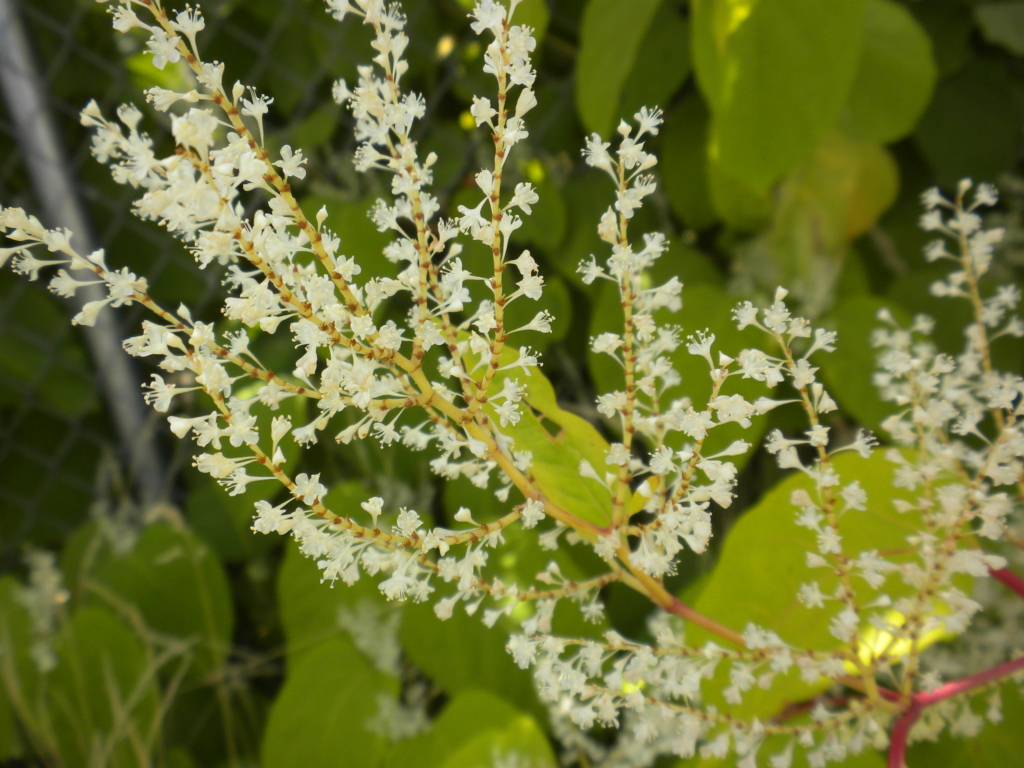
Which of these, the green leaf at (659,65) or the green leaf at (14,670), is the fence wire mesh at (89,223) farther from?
the green leaf at (659,65)

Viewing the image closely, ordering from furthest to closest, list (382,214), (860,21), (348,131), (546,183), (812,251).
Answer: (348,131), (546,183), (812,251), (860,21), (382,214)

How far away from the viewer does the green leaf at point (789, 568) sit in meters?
0.41

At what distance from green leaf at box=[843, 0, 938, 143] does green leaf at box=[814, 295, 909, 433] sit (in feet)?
0.50

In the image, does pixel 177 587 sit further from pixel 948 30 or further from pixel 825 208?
pixel 948 30

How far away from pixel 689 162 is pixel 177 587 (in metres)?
0.70

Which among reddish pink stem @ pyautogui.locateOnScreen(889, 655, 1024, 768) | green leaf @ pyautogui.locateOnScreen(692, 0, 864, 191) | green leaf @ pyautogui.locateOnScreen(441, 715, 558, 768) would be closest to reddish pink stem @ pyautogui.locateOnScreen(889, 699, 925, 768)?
reddish pink stem @ pyautogui.locateOnScreen(889, 655, 1024, 768)

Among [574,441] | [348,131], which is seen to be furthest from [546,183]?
[574,441]

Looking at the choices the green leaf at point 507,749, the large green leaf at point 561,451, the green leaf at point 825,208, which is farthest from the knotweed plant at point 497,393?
the green leaf at point 825,208

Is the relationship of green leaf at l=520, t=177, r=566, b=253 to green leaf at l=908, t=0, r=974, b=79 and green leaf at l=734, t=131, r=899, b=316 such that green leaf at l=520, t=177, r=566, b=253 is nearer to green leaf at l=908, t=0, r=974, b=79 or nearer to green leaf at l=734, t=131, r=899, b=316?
green leaf at l=734, t=131, r=899, b=316

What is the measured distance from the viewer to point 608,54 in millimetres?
562

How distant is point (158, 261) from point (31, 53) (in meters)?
0.26

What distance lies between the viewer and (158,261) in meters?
0.90

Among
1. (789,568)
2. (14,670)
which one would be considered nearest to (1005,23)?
(789,568)

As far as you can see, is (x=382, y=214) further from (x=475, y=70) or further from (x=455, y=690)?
(x=475, y=70)
